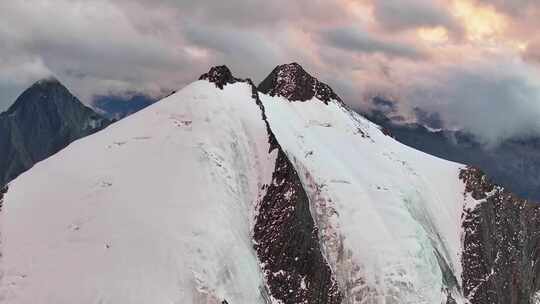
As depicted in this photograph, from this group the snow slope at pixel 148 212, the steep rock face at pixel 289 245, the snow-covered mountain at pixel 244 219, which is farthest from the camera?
the steep rock face at pixel 289 245

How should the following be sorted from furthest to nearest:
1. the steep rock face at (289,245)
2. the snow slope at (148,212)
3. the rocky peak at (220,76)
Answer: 1. the rocky peak at (220,76)
2. the steep rock face at (289,245)
3. the snow slope at (148,212)

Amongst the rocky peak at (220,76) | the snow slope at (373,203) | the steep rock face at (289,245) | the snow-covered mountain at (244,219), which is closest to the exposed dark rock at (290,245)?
the steep rock face at (289,245)

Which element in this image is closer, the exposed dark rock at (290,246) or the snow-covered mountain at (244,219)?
the snow-covered mountain at (244,219)

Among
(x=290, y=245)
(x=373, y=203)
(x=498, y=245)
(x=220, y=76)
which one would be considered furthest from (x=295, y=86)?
(x=290, y=245)

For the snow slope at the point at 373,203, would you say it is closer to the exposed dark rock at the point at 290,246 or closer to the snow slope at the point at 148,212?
the exposed dark rock at the point at 290,246

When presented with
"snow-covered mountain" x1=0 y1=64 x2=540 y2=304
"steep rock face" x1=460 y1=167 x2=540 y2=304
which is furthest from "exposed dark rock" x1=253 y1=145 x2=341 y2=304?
"steep rock face" x1=460 y1=167 x2=540 y2=304

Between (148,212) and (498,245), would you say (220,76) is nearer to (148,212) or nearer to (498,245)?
(148,212)

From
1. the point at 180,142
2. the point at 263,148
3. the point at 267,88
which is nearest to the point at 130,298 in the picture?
the point at 180,142
